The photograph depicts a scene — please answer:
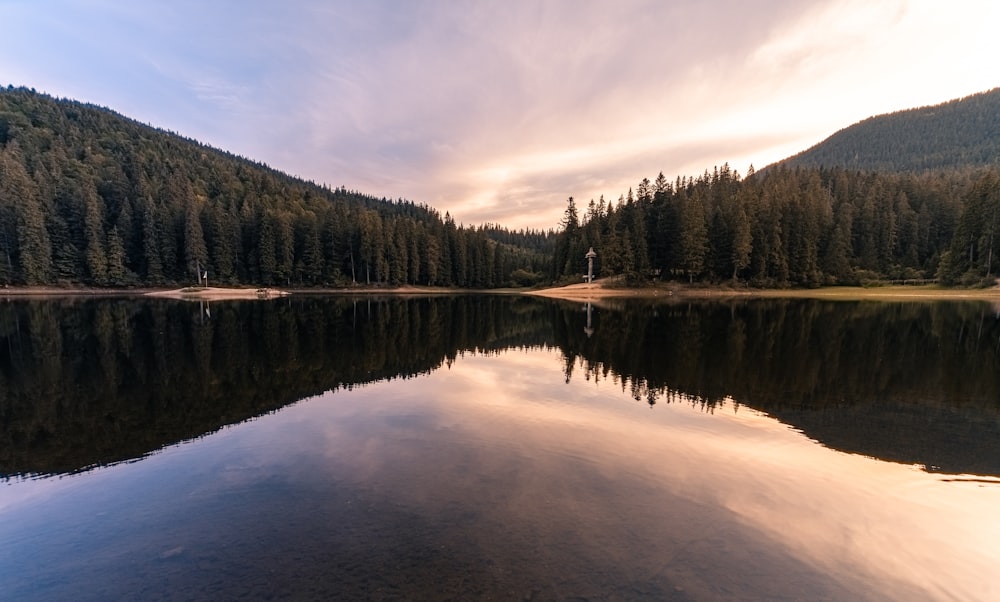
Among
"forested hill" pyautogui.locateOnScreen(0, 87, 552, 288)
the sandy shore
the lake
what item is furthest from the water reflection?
"forested hill" pyautogui.locateOnScreen(0, 87, 552, 288)

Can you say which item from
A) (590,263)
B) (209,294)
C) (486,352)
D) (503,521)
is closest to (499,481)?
(503,521)

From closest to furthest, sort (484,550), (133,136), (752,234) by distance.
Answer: (484,550) < (752,234) < (133,136)

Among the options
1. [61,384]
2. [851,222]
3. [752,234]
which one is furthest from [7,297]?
[851,222]

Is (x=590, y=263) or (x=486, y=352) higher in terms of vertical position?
(x=590, y=263)

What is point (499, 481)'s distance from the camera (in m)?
9.38

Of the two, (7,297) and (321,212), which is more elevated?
(321,212)

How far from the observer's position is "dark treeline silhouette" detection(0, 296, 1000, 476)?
12083 mm

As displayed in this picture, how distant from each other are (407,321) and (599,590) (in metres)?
39.2

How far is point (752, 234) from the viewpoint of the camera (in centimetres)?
9206

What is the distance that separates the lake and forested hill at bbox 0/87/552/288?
87156 millimetres

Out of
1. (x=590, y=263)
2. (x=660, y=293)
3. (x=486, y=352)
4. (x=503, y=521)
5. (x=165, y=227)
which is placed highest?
(x=165, y=227)

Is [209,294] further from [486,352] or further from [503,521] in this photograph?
[503,521]

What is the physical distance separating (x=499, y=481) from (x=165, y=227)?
115 m

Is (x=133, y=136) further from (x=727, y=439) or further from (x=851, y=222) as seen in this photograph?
(x=851, y=222)
